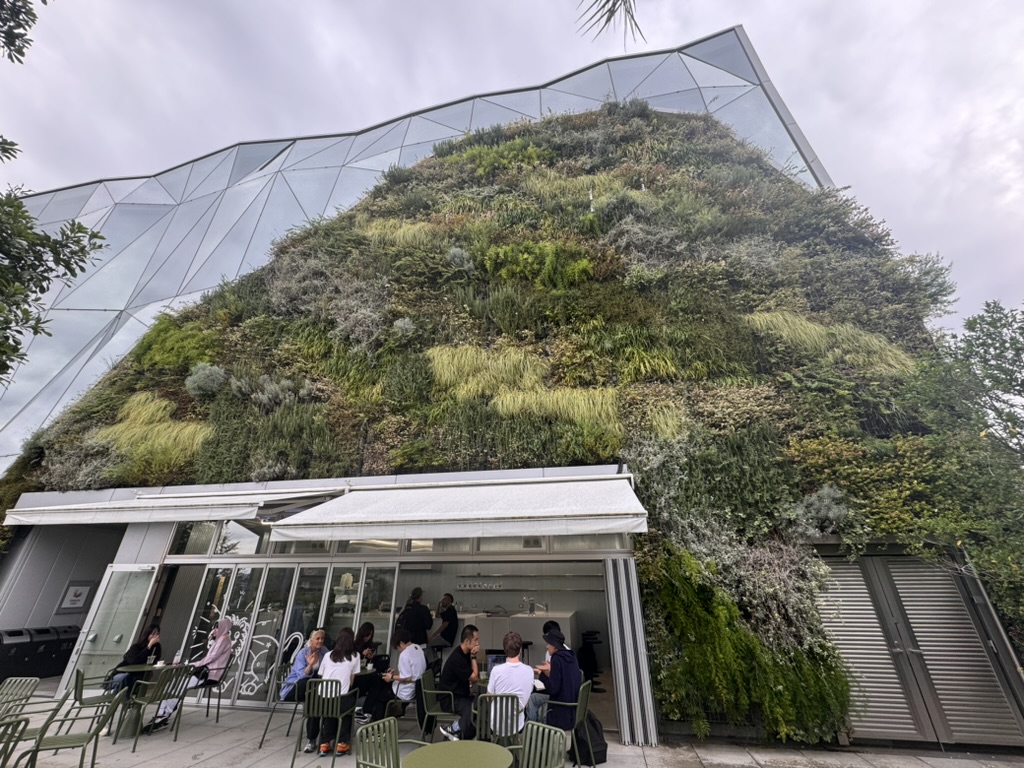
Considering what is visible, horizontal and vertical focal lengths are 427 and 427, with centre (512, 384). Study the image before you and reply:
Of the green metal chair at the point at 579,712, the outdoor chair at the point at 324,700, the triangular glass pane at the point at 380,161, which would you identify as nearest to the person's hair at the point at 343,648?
the outdoor chair at the point at 324,700

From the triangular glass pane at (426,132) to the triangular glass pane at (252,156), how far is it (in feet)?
17.2

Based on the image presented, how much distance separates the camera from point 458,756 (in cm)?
298

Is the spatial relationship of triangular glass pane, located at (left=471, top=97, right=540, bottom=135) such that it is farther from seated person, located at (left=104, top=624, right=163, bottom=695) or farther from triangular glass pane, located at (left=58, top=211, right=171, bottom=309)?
seated person, located at (left=104, top=624, right=163, bottom=695)

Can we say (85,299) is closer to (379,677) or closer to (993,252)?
(379,677)

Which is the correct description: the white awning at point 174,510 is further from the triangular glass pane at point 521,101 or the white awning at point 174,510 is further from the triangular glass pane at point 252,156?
the triangular glass pane at point 521,101

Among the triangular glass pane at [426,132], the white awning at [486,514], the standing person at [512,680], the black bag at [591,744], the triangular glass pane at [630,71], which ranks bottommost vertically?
the black bag at [591,744]

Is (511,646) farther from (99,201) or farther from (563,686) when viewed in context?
(99,201)

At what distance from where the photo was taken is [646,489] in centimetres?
678

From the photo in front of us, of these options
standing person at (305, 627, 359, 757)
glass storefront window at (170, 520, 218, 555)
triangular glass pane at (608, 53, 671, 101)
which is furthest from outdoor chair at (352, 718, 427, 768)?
triangular glass pane at (608, 53, 671, 101)

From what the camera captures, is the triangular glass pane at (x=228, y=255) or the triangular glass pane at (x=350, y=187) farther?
the triangular glass pane at (x=350, y=187)

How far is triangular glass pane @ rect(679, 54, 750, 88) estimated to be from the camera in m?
15.3

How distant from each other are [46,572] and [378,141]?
1676 cm

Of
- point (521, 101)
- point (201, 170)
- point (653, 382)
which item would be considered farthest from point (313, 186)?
point (653, 382)

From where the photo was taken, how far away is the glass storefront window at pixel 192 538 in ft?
26.5
